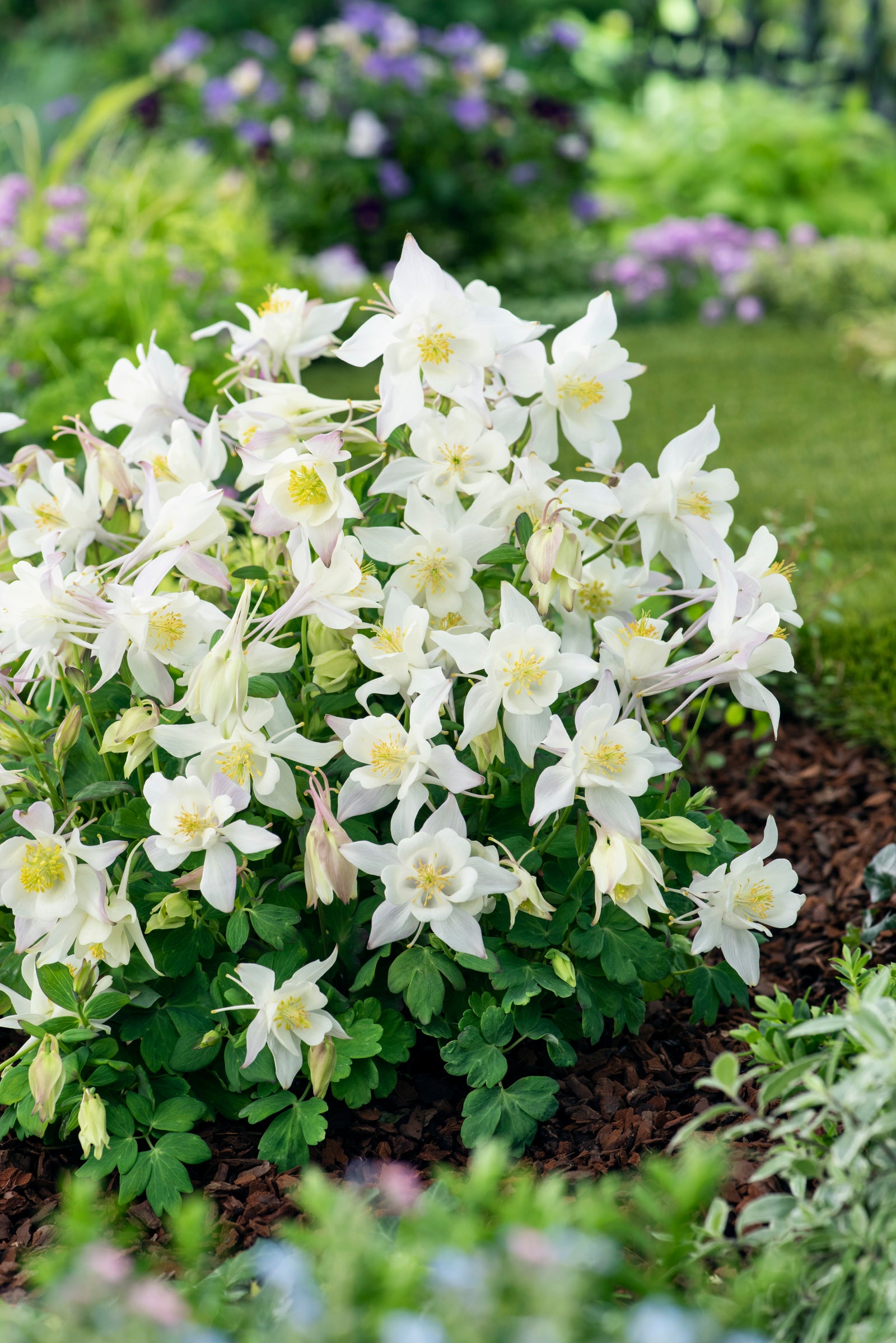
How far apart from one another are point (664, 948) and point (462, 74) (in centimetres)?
669

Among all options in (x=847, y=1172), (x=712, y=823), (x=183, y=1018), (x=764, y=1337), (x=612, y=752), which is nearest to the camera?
(x=764, y=1337)

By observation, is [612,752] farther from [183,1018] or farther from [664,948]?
[183,1018]

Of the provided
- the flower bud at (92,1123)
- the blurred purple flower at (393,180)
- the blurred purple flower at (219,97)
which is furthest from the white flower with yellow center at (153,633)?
the blurred purple flower at (219,97)

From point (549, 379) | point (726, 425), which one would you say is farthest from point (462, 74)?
point (549, 379)

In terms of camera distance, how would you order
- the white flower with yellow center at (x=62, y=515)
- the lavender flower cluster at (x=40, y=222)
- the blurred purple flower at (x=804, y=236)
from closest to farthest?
the white flower with yellow center at (x=62, y=515) < the lavender flower cluster at (x=40, y=222) < the blurred purple flower at (x=804, y=236)

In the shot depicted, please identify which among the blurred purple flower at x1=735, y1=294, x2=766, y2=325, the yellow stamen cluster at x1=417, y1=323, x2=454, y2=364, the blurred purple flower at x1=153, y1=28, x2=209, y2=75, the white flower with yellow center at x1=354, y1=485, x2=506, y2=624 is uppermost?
the yellow stamen cluster at x1=417, y1=323, x2=454, y2=364

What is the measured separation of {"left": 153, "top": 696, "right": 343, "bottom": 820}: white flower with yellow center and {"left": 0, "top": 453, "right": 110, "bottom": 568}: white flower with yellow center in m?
0.39

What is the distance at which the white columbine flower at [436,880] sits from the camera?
4.38ft

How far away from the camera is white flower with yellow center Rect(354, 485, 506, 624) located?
4.70ft

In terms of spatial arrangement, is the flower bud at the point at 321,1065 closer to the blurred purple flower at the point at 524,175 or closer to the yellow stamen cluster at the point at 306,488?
the yellow stamen cluster at the point at 306,488

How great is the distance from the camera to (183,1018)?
1499 millimetres

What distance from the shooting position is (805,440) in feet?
14.2

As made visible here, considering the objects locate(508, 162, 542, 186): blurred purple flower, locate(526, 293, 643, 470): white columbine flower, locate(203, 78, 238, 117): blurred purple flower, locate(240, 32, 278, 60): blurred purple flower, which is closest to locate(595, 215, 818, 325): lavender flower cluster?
locate(508, 162, 542, 186): blurred purple flower

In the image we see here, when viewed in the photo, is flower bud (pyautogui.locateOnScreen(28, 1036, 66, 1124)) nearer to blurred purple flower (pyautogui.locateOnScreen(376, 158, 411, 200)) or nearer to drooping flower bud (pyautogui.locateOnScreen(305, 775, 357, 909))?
drooping flower bud (pyautogui.locateOnScreen(305, 775, 357, 909))
